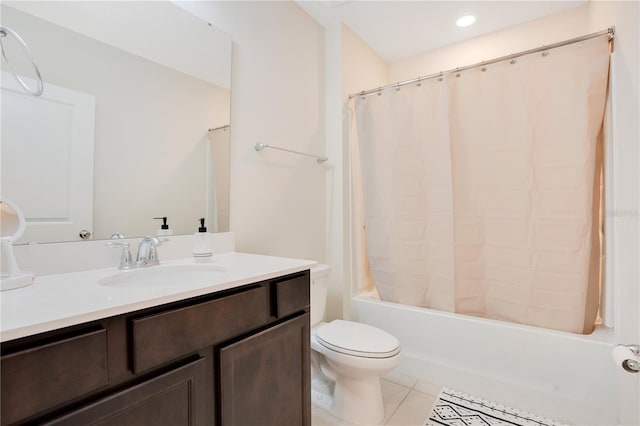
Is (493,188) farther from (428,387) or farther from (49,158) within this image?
(49,158)

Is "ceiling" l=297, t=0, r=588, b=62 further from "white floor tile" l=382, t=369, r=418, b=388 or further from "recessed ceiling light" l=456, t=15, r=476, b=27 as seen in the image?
"white floor tile" l=382, t=369, r=418, b=388

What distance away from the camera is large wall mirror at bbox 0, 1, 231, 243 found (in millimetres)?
936

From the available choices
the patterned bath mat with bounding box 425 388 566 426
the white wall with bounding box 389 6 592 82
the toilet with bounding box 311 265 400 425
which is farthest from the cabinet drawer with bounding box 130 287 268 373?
the white wall with bounding box 389 6 592 82

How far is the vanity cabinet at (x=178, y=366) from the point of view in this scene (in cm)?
54

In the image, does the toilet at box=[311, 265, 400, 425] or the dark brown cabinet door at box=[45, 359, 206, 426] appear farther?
the toilet at box=[311, 265, 400, 425]

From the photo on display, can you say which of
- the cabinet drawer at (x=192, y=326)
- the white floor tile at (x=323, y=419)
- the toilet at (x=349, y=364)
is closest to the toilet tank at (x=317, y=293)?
the toilet at (x=349, y=364)

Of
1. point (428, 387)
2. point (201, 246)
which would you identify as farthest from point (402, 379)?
point (201, 246)

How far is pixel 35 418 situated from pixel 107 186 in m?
0.78

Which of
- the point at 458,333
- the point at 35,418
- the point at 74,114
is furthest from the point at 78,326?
the point at 458,333

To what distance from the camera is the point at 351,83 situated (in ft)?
7.55

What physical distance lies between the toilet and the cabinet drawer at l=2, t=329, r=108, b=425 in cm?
106

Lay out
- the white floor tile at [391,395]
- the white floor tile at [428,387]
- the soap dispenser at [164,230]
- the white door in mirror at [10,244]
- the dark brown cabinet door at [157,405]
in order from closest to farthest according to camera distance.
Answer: the dark brown cabinet door at [157,405] → the white door in mirror at [10,244] → the soap dispenser at [164,230] → the white floor tile at [391,395] → the white floor tile at [428,387]

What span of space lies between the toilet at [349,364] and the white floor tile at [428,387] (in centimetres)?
39

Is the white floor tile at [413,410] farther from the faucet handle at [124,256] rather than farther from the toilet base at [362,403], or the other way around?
the faucet handle at [124,256]
